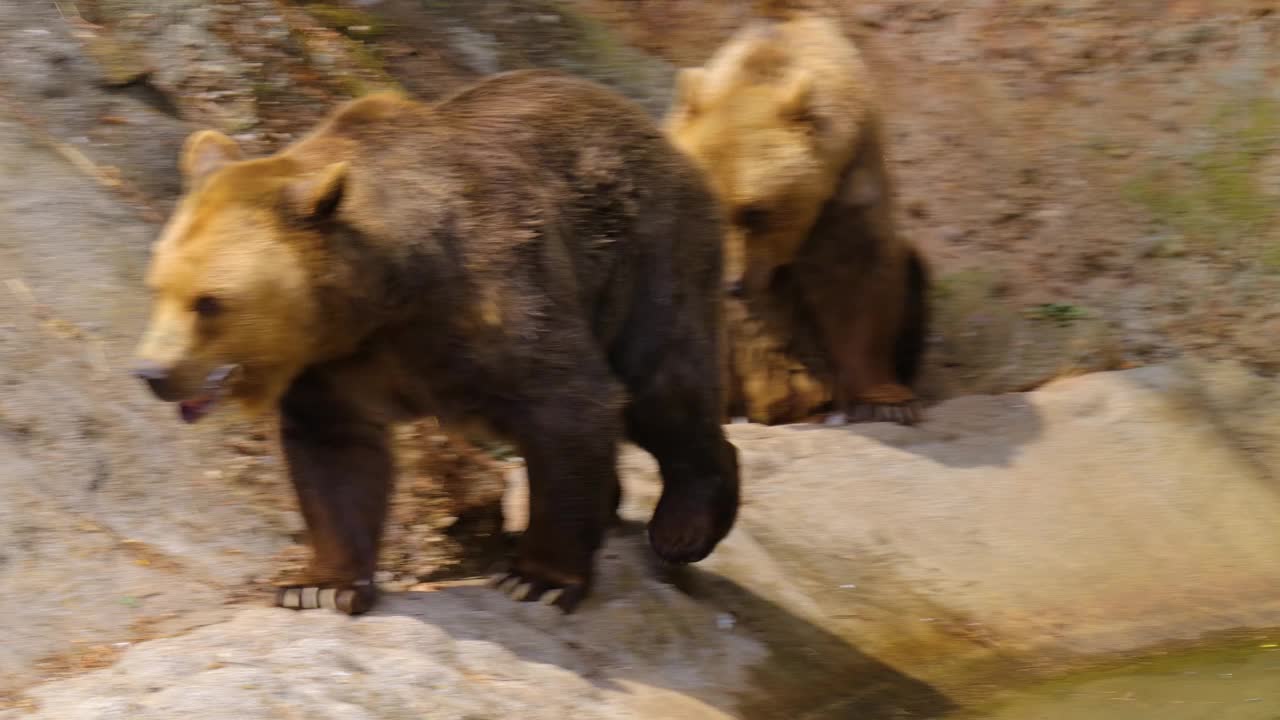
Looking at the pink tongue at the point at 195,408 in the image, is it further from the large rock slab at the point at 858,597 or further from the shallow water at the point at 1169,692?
the shallow water at the point at 1169,692

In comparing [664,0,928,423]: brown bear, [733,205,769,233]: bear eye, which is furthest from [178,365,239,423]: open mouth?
[733,205,769,233]: bear eye

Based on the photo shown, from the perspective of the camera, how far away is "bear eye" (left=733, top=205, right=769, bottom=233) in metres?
8.70

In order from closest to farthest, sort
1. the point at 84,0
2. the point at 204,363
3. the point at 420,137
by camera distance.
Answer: the point at 204,363, the point at 420,137, the point at 84,0

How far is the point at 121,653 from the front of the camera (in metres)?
5.38

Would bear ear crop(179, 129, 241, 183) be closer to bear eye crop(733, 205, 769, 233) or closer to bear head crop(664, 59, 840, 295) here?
bear head crop(664, 59, 840, 295)

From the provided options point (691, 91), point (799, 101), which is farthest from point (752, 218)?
point (691, 91)

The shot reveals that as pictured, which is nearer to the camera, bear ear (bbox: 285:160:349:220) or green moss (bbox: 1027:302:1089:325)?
bear ear (bbox: 285:160:349:220)

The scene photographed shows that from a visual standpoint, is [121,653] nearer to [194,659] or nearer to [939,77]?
[194,659]

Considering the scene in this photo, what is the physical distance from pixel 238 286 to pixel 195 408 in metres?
0.39

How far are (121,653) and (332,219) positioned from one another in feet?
4.82

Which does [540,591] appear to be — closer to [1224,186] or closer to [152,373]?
[152,373]

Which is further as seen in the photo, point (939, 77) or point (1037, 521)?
point (939, 77)

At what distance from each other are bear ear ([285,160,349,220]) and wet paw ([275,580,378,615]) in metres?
1.26

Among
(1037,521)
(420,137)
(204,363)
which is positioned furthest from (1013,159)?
(204,363)
